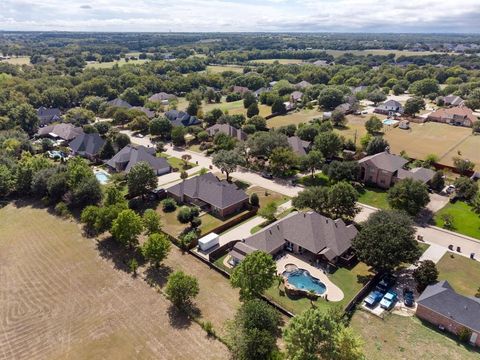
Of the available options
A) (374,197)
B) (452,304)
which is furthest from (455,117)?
(452,304)

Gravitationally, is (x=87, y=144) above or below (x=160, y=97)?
above

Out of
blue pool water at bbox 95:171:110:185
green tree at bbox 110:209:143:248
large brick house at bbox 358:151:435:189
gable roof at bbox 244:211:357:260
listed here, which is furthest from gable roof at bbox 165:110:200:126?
gable roof at bbox 244:211:357:260

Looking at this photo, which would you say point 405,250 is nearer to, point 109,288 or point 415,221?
point 415,221

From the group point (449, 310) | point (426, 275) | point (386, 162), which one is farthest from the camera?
point (386, 162)

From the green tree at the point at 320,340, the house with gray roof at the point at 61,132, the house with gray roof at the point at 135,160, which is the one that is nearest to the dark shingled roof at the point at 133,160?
the house with gray roof at the point at 135,160

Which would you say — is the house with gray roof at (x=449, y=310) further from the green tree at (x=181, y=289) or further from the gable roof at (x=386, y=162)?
Result: the gable roof at (x=386, y=162)

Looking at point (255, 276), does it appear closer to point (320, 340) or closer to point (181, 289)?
point (181, 289)
